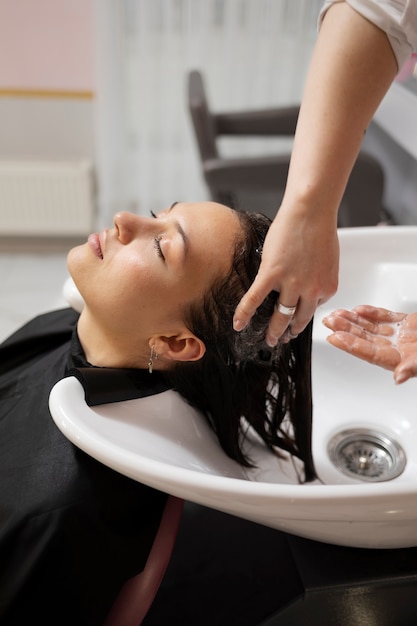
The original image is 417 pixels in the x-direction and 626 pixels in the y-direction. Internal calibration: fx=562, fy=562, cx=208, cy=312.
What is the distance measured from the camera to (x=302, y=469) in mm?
1091

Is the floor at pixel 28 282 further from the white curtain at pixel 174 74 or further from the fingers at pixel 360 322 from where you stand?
the fingers at pixel 360 322

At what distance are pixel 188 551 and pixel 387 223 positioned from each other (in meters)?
1.17

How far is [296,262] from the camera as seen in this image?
2.55 feet

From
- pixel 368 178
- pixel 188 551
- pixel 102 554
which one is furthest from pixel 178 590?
pixel 368 178

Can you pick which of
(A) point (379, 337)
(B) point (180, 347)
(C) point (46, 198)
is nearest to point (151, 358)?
(B) point (180, 347)

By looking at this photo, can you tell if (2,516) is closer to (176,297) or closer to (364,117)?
(176,297)

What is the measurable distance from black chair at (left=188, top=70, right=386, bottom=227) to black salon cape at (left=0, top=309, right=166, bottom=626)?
933 mm

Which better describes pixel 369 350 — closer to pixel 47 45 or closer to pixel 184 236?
pixel 184 236

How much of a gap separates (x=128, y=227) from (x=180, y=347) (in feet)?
0.76

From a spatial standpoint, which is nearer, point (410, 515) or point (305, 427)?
point (410, 515)

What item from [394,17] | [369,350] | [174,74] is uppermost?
[394,17]

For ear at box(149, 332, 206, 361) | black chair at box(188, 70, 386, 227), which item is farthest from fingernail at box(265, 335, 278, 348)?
black chair at box(188, 70, 386, 227)

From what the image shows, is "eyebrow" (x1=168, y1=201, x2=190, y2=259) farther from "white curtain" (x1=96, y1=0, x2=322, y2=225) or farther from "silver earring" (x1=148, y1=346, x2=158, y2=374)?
"white curtain" (x1=96, y1=0, x2=322, y2=225)

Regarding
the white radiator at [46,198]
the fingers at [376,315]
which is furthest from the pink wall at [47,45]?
the fingers at [376,315]
